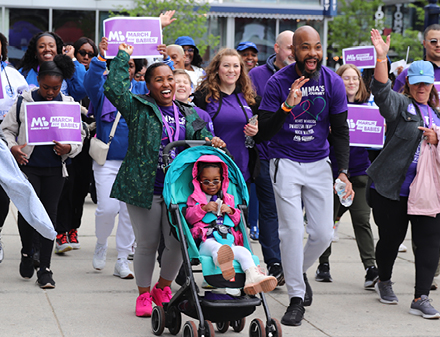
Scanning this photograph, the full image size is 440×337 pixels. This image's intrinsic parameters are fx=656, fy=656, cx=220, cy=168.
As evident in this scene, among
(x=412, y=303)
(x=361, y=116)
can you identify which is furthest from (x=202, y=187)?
(x=361, y=116)

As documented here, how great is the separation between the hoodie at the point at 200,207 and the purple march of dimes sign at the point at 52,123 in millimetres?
2009

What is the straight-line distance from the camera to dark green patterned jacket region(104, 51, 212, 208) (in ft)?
16.8

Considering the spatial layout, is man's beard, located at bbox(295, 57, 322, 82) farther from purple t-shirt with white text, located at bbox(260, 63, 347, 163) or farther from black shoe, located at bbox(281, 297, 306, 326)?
black shoe, located at bbox(281, 297, 306, 326)

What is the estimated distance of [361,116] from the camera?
726cm

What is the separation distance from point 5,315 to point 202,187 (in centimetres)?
190

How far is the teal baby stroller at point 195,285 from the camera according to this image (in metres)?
4.48

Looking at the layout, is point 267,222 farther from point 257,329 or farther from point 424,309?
point 257,329

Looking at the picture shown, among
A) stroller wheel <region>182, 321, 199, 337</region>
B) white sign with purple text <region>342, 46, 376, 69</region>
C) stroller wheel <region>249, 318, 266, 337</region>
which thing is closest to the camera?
stroller wheel <region>182, 321, 199, 337</region>

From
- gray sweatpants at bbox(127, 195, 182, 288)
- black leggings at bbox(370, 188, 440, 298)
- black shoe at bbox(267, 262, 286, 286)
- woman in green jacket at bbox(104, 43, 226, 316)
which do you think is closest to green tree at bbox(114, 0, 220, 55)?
black shoe at bbox(267, 262, 286, 286)

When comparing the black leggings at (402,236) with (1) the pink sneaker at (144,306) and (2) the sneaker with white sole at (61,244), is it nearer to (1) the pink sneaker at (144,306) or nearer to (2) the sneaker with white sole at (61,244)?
(1) the pink sneaker at (144,306)

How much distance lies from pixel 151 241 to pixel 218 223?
2.49 ft

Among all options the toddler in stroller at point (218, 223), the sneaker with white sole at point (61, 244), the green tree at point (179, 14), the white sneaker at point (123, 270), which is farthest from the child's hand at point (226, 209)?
the green tree at point (179, 14)

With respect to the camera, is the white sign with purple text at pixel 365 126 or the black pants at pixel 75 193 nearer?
the white sign with purple text at pixel 365 126

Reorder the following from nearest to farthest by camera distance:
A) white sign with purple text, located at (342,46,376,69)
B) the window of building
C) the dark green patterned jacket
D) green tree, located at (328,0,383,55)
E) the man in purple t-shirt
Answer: the dark green patterned jacket, the man in purple t-shirt, white sign with purple text, located at (342,46,376,69), the window of building, green tree, located at (328,0,383,55)
